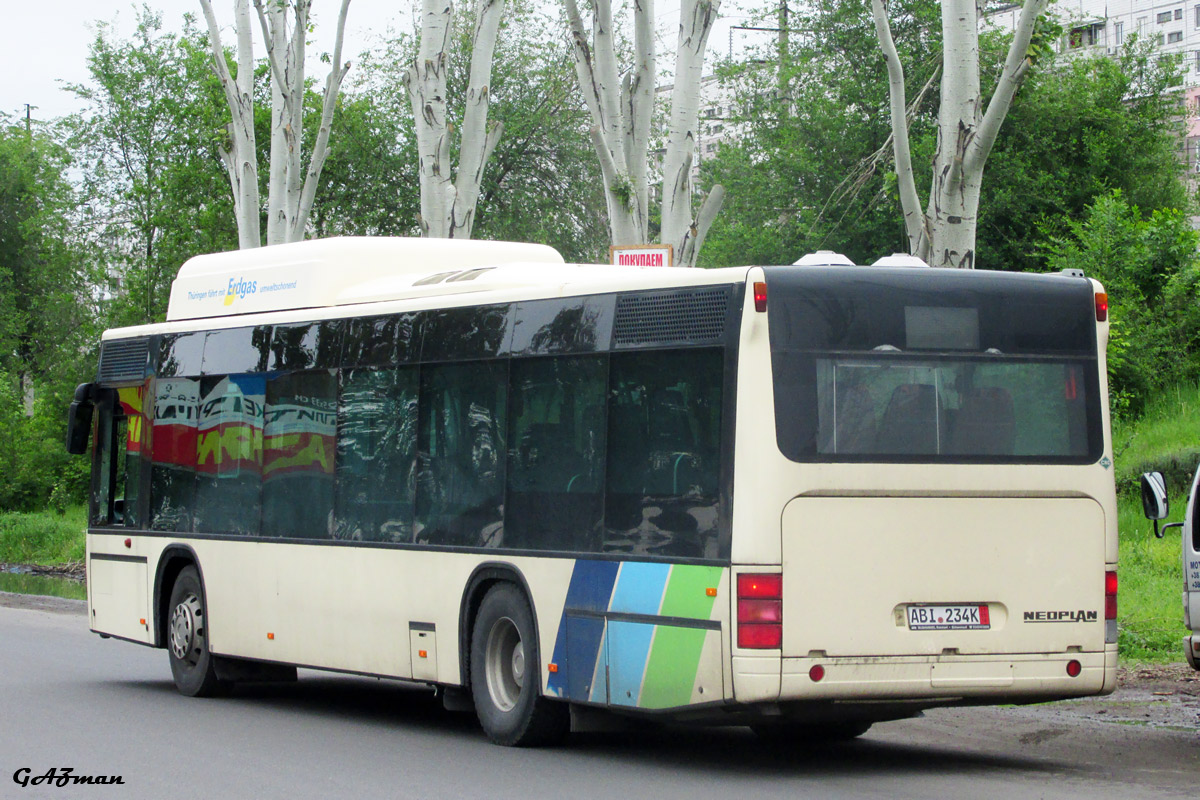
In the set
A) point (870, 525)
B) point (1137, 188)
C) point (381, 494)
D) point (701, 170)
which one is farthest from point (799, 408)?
point (701, 170)

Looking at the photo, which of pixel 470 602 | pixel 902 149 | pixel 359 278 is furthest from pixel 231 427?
pixel 902 149

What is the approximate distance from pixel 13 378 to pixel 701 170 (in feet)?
71.3

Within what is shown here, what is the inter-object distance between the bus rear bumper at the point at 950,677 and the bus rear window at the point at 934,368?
1037mm

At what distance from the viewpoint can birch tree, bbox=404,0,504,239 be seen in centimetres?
Answer: 1817

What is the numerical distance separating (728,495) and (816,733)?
292 cm

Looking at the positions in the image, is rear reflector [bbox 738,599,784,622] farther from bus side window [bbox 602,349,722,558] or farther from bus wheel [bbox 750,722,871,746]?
bus wheel [bbox 750,722,871,746]

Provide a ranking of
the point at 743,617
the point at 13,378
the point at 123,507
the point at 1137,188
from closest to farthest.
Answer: the point at 743,617 < the point at 123,507 < the point at 1137,188 < the point at 13,378

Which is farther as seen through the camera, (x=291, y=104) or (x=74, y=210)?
(x=74, y=210)

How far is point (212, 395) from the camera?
1329 cm

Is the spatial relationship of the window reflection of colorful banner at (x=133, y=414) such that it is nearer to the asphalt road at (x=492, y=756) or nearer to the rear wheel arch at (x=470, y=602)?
the asphalt road at (x=492, y=756)

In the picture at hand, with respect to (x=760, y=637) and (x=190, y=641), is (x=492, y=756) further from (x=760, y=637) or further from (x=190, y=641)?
(x=190, y=641)

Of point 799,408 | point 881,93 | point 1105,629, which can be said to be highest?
point 881,93

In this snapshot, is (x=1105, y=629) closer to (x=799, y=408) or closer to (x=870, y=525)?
(x=870, y=525)

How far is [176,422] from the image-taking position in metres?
13.8
